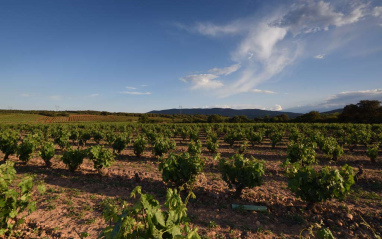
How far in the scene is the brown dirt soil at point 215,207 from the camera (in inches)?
247

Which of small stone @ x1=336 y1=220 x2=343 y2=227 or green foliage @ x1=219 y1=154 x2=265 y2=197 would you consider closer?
small stone @ x1=336 y1=220 x2=343 y2=227

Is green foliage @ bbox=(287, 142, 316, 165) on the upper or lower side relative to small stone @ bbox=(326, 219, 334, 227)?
upper

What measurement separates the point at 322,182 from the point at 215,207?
13.7 ft

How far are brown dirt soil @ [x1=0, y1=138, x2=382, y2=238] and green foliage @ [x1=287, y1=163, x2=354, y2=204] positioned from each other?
3.10ft

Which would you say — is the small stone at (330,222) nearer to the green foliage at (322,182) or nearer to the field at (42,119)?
the green foliage at (322,182)

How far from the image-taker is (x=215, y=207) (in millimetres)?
8062

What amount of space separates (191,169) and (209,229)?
306 cm

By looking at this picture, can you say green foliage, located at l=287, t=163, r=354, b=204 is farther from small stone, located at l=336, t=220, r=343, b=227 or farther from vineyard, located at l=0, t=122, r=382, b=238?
small stone, located at l=336, t=220, r=343, b=227

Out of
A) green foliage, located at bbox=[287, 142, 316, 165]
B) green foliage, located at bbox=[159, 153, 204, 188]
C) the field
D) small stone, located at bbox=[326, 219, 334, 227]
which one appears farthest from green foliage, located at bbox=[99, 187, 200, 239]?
the field

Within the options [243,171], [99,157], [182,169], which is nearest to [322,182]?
[243,171]

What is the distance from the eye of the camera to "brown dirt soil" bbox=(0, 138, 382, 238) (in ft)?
20.6

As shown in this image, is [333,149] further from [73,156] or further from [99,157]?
[73,156]

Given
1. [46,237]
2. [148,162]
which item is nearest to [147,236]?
[46,237]

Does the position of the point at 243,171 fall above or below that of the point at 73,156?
above
